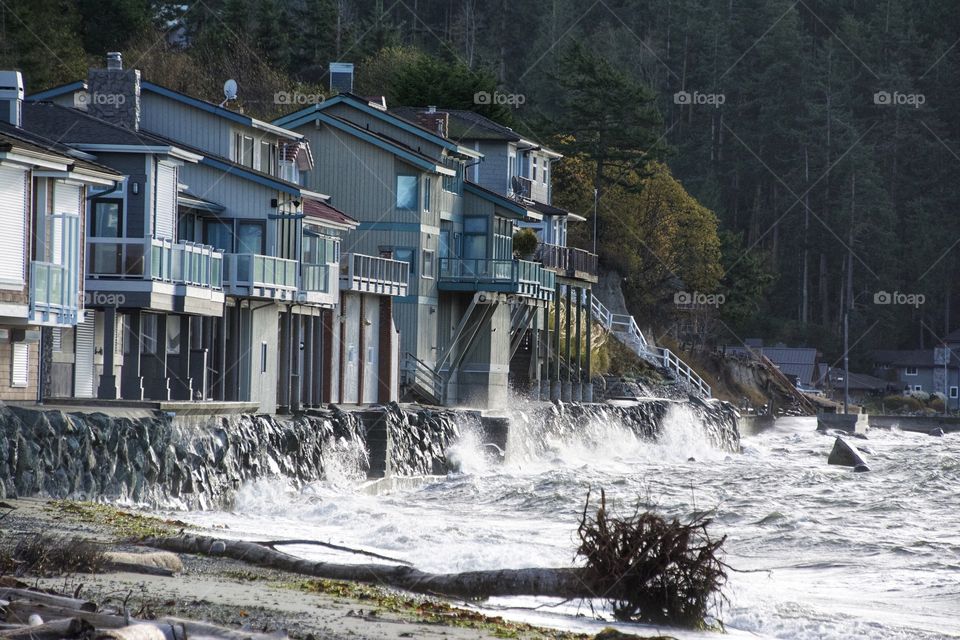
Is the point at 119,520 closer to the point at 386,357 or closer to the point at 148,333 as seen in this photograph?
the point at 148,333

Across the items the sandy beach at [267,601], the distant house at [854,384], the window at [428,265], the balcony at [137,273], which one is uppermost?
the window at [428,265]

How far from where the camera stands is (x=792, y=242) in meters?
119

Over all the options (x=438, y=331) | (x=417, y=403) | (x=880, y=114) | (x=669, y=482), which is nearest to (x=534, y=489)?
(x=669, y=482)

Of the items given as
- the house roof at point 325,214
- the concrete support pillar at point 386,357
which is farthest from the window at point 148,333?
the concrete support pillar at point 386,357

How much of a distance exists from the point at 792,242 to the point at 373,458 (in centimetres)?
8646

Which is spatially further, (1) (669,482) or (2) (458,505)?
(1) (669,482)

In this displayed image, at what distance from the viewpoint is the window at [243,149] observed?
1647 inches

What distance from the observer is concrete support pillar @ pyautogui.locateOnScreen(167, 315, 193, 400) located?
3619 cm

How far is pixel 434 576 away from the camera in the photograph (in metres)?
17.3

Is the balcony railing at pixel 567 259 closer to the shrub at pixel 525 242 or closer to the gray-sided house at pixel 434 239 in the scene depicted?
the gray-sided house at pixel 434 239

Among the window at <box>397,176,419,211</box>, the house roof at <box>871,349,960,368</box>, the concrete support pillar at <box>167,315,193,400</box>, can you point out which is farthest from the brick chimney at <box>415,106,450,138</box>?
the house roof at <box>871,349,960,368</box>

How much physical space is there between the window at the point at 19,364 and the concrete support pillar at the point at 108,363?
8.96 ft

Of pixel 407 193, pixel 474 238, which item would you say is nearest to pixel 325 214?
pixel 407 193

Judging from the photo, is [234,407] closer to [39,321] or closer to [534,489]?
[39,321]
